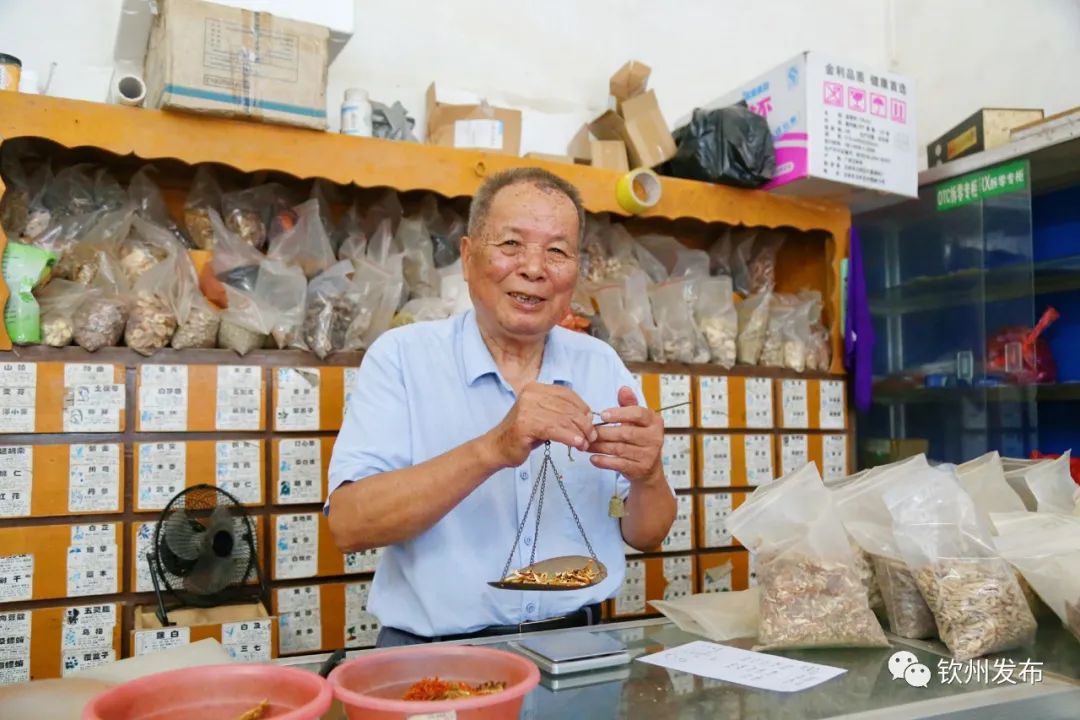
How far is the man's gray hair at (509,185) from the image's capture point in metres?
1.79

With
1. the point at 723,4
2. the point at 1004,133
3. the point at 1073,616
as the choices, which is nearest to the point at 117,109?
the point at 1073,616

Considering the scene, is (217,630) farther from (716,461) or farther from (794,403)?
(794,403)

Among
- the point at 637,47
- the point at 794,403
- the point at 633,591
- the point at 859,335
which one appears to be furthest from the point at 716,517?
the point at 637,47

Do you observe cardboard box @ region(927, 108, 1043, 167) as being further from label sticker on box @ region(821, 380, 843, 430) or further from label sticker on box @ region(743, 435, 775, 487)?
label sticker on box @ region(743, 435, 775, 487)

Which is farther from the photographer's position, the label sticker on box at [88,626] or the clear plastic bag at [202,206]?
the clear plastic bag at [202,206]

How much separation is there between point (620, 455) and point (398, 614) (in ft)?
1.73

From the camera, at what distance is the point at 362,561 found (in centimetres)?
269

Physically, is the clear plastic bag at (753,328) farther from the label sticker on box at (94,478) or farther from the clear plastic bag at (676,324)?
the label sticker on box at (94,478)

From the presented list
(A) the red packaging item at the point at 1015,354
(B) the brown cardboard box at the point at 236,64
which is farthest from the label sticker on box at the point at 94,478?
(A) the red packaging item at the point at 1015,354

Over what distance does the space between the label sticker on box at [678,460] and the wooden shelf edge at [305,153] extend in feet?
2.80

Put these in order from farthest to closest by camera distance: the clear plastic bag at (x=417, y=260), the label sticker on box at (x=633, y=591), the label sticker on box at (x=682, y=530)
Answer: the label sticker on box at (x=682, y=530) < the label sticker on box at (x=633, y=591) < the clear plastic bag at (x=417, y=260)

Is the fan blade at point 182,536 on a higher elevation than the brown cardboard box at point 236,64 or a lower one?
lower

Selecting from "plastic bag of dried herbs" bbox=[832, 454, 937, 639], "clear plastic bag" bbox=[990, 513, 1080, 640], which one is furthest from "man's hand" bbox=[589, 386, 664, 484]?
"clear plastic bag" bbox=[990, 513, 1080, 640]

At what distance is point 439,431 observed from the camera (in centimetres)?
171
